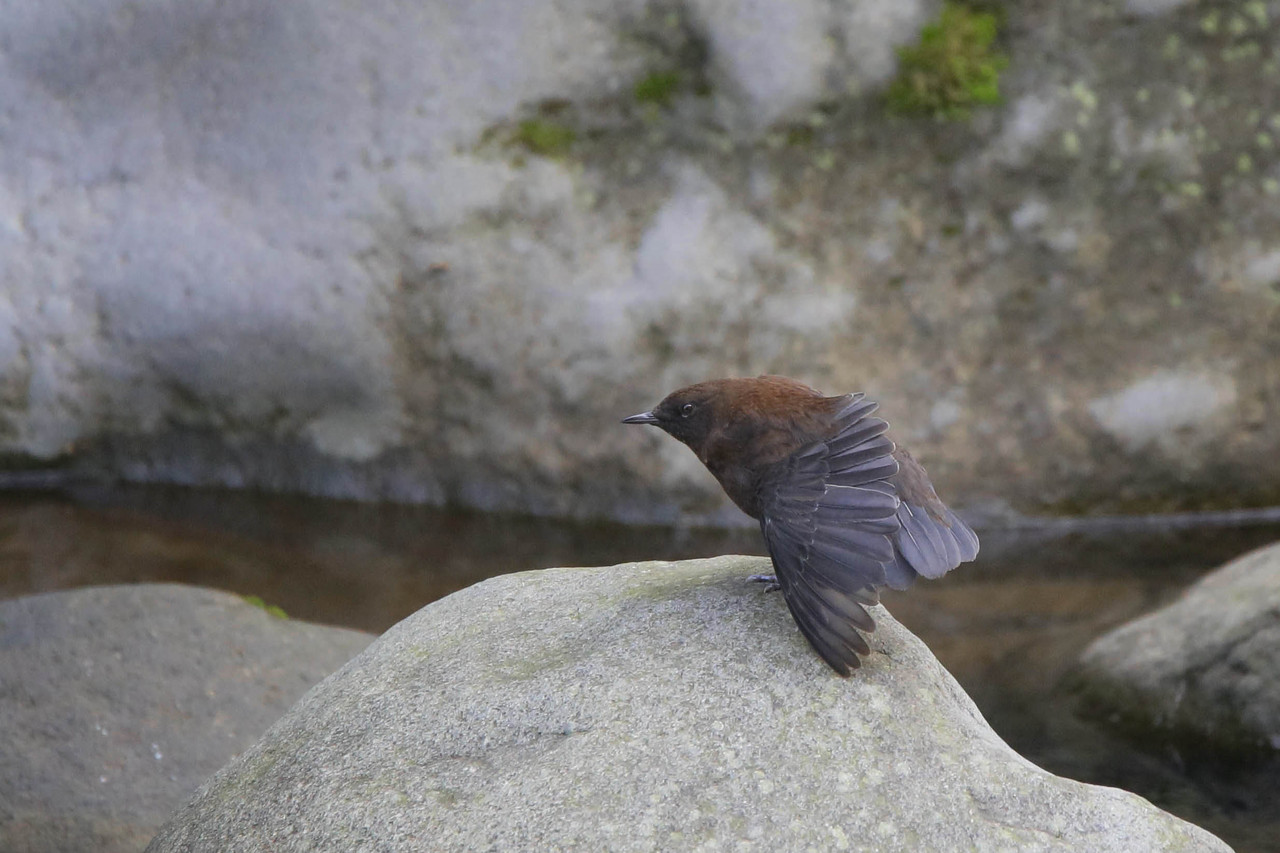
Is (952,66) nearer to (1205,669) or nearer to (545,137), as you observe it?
(545,137)

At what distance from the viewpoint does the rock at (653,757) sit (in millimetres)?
2512

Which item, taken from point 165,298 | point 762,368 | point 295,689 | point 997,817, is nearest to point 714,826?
point 997,817

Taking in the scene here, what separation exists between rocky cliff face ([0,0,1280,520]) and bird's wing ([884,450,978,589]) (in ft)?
11.7

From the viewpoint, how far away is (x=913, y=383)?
273 inches

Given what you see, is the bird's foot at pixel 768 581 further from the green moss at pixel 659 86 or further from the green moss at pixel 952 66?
the green moss at pixel 952 66

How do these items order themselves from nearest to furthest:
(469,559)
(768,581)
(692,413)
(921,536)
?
(921,536), (768,581), (692,413), (469,559)

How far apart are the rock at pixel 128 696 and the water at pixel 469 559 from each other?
118cm

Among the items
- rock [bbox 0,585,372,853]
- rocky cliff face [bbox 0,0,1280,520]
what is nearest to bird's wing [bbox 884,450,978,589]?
rock [bbox 0,585,372,853]

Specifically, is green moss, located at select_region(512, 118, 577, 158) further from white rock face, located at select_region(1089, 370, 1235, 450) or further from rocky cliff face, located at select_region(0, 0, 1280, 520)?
white rock face, located at select_region(1089, 370, 1235, 450)

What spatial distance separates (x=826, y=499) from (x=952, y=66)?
444 cm

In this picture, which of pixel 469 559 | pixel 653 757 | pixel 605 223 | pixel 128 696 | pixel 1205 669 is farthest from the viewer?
pixel 605 223

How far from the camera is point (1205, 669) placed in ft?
15.3

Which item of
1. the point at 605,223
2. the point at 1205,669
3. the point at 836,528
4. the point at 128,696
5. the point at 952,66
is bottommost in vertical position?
the point at 128,696

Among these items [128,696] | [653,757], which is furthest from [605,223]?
[653,757]
